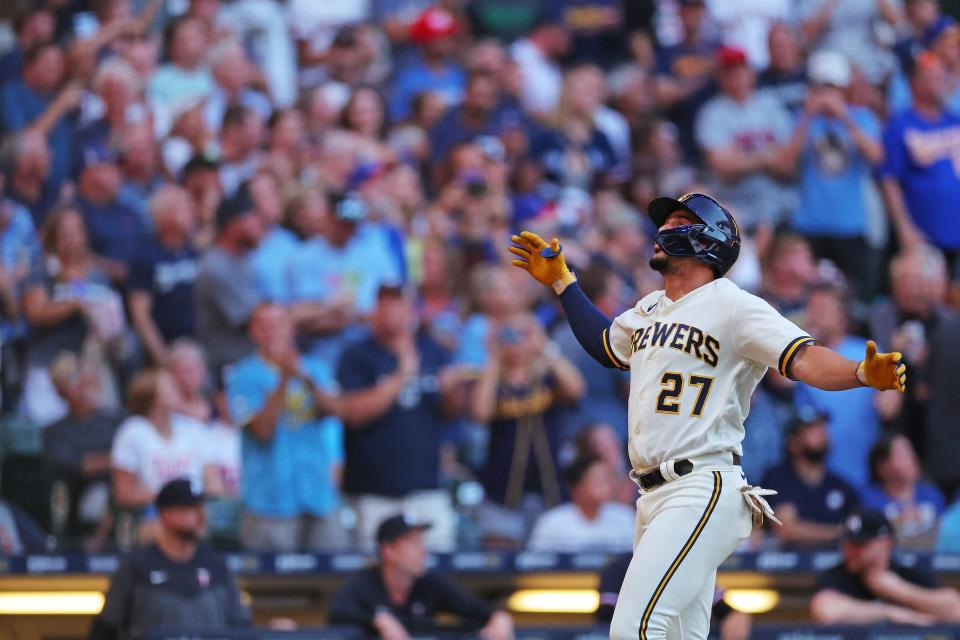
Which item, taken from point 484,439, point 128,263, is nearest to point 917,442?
point 484,439

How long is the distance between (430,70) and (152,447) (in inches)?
213

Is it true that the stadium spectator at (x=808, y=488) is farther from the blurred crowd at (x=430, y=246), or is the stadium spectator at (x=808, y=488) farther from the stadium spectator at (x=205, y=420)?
the stadium spectator at (x=205, y=420)

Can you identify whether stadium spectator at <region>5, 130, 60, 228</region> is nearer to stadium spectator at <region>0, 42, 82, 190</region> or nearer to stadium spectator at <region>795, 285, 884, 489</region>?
stadium spectator at <region>0, 42, 82, 190</region>

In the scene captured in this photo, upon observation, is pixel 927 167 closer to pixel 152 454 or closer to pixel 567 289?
pixel 152 454

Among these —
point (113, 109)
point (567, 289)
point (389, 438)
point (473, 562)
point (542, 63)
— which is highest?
point (542, 63)

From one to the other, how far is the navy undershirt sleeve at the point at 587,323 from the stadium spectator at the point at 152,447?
376cm

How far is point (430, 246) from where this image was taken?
11.5 meters

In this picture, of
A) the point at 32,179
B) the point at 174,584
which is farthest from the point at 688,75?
the point at 174,584

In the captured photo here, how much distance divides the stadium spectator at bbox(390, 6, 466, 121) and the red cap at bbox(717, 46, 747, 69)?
2.10 metres

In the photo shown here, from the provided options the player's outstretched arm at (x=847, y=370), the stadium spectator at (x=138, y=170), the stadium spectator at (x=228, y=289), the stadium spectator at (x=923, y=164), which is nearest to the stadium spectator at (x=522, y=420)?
the stadium spectator at (x=228, y=289)

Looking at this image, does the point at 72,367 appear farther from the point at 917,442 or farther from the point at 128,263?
the point at 917,442

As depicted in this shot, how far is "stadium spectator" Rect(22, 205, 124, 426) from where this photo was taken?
10.7 m

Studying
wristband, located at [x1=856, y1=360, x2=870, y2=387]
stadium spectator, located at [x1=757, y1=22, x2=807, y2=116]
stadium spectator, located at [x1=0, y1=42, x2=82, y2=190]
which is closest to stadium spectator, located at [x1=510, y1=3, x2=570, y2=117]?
stadium spectator, located at [x1=757, y1=22, x2=807, y2=116]

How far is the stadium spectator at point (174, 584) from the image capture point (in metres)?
7.96
